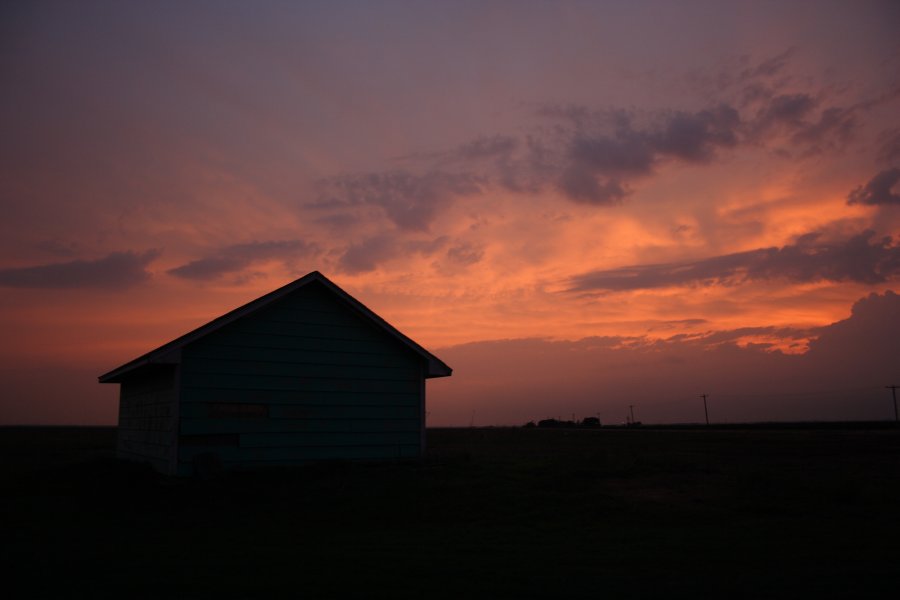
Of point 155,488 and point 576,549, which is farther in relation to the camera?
point 155,488

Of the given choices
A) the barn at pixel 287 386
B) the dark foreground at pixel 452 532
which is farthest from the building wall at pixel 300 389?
the dark foreground at pixel 452 532

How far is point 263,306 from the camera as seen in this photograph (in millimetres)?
19250

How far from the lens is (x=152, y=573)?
30.1 ft

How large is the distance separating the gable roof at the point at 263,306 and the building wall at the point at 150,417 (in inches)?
27.0

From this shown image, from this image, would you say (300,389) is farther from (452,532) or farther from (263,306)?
(452,532)

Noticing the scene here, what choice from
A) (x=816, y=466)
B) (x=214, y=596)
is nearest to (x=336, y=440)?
(x=214, y=596)

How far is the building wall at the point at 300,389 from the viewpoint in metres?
18.4

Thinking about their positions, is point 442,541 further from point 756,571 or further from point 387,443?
point 387,443

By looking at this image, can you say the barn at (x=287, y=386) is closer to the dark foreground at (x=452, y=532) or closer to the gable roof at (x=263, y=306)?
the gable roof at (x=263, y=306)

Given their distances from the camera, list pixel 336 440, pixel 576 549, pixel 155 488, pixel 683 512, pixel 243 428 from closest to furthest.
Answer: pixel 576 549
pixel 683 512
pixel 155 488
pixel 243 428
pixel 336 440

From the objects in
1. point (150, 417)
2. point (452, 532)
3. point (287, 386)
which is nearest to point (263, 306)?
point (287, 386)

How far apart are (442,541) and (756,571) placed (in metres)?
4.92

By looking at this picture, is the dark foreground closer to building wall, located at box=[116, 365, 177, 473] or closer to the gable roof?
building wall, located at box=[116, 365, 177, 473]

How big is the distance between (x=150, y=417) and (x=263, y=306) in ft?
19.1
